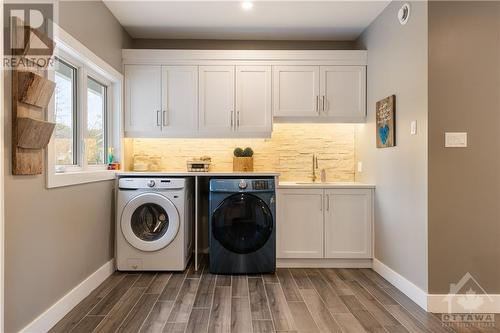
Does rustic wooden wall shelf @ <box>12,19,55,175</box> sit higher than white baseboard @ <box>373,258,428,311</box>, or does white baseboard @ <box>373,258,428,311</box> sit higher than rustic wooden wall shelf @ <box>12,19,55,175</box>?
rustic wooden wall shelf @ <box>12,19,55,175</box>

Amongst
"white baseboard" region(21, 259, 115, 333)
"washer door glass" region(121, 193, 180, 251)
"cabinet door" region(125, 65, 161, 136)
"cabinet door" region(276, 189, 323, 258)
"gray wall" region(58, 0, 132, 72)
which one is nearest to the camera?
"white baseboard" region(21, 259, 115, 333)

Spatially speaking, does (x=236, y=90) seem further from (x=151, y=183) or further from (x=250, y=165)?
(x=151, y=183)

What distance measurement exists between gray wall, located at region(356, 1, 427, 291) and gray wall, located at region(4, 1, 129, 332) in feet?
8.26

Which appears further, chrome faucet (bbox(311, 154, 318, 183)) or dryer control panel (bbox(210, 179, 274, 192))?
chrome faucet (bbox(311, 154, 318, 183))

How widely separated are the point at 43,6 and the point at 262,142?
250 cm

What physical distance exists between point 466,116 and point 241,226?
A: 6.59 feet

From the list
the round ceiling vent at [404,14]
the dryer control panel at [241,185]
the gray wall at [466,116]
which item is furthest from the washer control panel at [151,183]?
the round ceiling vent at [404,14]

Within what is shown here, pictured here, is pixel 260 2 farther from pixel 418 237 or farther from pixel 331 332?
pixel 331 332

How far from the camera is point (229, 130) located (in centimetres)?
365

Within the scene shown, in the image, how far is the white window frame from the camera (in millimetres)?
2193

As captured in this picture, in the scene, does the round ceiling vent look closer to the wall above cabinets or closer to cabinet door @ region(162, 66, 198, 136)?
the wall above cabinets

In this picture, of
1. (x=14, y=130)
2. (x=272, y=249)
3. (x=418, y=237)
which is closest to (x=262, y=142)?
(x=272, y=249)

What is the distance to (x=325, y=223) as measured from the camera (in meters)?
3.40

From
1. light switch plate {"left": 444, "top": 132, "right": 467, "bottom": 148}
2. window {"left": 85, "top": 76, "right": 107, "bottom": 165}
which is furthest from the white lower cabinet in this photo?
window {"left": 85, "top": 76, "right": 107, "bottom": 165}
